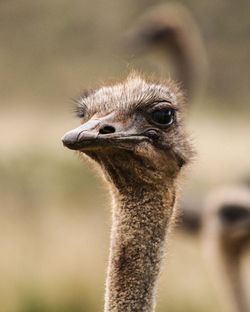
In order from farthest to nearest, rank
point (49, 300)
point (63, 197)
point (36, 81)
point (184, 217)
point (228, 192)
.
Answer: point (36, 81) → point (63, 197) → point (49, 300) → point (184, 217) → point (228, 192)

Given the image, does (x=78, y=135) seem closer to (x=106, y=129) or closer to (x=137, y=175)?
(x=106, y=129)

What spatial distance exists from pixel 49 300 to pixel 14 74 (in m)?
10.9

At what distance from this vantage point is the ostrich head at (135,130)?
405cm

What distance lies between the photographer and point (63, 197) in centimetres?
1316

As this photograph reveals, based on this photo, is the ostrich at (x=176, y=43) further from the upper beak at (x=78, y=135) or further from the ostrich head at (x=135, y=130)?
the upper beak at (x=78, y=135)

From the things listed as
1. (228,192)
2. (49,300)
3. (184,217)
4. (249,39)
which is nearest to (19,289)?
(49,300)

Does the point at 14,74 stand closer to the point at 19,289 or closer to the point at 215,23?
the point at 215,23

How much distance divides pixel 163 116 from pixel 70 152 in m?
9.31

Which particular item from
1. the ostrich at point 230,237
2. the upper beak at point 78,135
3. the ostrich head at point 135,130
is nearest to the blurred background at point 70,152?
the ostrich head at point 135,130

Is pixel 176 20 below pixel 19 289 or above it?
above

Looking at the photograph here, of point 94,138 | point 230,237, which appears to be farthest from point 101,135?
point 230,237

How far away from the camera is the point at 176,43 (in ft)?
34.7

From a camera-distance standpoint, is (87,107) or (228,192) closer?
(87,107)

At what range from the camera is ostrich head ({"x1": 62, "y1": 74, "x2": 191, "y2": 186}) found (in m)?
4.05
